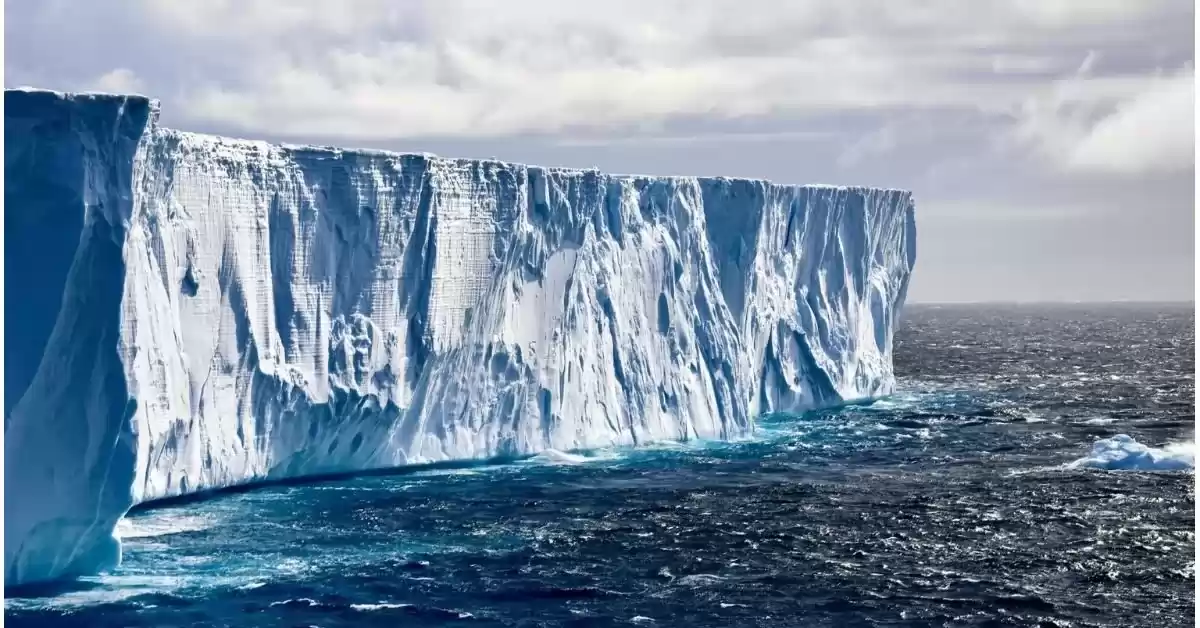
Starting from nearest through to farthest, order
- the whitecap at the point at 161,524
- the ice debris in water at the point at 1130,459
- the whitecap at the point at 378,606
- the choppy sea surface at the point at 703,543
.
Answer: the whitecap at the point at 378,606, the choppy sea surface at the point at 703,543, the whitecap at the point at 161,524, the ice debris in water at the point at 1130,459

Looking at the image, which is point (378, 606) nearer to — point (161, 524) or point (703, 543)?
point (161, 524)

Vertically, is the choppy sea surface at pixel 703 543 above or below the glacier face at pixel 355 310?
below

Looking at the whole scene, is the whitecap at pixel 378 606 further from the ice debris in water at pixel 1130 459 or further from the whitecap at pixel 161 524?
the ice debris in water at pixel 1130 459

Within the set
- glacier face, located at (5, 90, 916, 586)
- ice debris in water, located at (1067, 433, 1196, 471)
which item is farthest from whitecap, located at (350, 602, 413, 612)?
ice debris in water, located at (1067, 433, 1196, 471)

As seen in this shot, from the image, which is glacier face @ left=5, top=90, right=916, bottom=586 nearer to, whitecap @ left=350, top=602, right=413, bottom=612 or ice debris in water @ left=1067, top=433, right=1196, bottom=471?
whitecap @ left=350, top=602, right=413, bottom=612

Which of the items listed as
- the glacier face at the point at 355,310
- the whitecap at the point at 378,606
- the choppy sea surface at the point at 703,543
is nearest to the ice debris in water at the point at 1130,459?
the choppy sea surface at the point at 703,543
